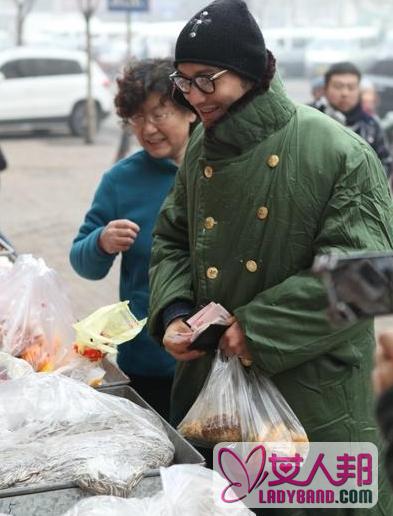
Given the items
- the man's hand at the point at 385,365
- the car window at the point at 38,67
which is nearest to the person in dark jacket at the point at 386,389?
the man's hand at the point at 385,365

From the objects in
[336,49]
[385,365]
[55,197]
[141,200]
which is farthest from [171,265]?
[336,49]

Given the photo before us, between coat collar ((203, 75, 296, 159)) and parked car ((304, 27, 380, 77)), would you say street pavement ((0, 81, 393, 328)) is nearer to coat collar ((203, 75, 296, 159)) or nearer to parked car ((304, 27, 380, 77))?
coat collar ((203, 75, 296, 159))

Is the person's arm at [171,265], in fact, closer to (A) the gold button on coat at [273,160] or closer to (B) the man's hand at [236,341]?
(B) the man's hand at [236,341]

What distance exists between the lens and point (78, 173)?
1532 cm

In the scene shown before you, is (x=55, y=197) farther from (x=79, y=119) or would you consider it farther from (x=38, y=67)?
(x=38, y=67)

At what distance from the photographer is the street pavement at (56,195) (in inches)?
340

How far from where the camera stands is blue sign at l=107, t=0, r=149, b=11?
17484 millimetres

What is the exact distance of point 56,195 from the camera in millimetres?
13422

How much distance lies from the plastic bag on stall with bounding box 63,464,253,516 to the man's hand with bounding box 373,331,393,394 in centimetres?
81

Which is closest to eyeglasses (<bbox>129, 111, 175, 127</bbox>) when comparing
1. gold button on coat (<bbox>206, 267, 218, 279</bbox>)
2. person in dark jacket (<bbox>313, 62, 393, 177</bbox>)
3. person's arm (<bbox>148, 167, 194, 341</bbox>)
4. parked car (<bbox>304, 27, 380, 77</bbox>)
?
person's arm (<bbox>148, 167, 194, 341</bbox>)

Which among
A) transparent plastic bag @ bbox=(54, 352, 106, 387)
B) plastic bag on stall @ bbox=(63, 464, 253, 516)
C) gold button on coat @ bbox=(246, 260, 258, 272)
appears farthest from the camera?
transparent plastic bag @ bbox=(54, 352, 106, 387)

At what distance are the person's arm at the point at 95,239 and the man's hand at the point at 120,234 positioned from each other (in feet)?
0.35

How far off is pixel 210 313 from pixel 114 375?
56 centimetres

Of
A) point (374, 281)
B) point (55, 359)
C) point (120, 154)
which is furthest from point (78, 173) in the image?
point (374, 281)
